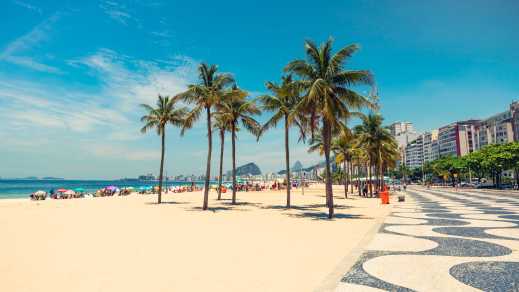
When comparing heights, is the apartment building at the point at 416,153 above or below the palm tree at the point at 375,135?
above

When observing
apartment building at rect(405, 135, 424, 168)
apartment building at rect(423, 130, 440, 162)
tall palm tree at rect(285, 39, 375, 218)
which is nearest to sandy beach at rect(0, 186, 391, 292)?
tall palm tree at rect(285, 39, 375, 218)

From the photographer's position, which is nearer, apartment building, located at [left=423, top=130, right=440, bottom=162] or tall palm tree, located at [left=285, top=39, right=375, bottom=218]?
tall palm tree, located at [left=285, top=39, right=375, bottom=218]

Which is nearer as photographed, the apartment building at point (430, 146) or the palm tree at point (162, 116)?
the palm tree at point (162, 116)

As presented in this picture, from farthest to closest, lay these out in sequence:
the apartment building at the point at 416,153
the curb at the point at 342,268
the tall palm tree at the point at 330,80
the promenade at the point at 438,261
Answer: the apartment building at the point at 416,153 → the tall palm tree at the point at 330,80 → the promenade at the point at 438,261 → the curb at the point at 342,268

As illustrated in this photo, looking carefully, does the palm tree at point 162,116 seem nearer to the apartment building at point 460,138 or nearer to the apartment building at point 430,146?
the apartment building at point 460,138

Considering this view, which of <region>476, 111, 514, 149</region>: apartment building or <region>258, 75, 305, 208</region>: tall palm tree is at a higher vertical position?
<region>476, 111, 514, 149</region>: apartment building

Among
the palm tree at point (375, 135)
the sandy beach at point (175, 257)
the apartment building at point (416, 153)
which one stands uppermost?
the apartment building at point (416, 153)

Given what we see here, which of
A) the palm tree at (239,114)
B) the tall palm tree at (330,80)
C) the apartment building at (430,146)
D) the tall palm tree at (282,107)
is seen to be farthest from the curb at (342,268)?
the apartment building at (430,146)

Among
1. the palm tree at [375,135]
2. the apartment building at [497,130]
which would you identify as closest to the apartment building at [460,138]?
the apartment building at [497,130]

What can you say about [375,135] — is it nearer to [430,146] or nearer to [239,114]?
[239,114]

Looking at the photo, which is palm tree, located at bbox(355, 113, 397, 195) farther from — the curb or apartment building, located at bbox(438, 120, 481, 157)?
apartment building, located at bbox(438, 120, 481, 157)

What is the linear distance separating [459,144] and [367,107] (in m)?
153

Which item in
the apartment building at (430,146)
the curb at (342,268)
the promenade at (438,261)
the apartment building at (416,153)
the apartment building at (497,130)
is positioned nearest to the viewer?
the curb at (342,268)

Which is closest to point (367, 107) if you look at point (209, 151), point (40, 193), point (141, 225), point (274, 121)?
point (274, 121)
